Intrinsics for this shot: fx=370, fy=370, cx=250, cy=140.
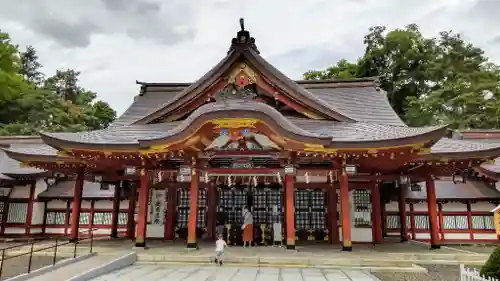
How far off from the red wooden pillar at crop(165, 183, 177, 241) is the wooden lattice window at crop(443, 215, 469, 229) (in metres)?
12.0

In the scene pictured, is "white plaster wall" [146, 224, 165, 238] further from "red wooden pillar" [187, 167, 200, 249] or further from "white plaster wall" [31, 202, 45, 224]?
"white plaster wall" [31, 202, 45, 224]

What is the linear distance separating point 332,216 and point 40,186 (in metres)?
14.0

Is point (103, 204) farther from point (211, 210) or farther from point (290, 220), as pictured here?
point (290, 220)

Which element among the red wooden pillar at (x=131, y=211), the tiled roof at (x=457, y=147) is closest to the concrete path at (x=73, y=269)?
the red wooden pillar at (x=131, y=211)

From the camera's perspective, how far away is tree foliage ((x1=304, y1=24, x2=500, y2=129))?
32469mm

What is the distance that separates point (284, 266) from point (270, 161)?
4.60 m

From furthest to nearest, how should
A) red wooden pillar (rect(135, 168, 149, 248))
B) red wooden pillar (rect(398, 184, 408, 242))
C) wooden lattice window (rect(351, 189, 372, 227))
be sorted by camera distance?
red wooden pillar (rect(398, 184, 408, 242))
wooden lattice window (rect(351, 189, 372, 227))
red wooden pillar (rect(135, 168, 149, 248))

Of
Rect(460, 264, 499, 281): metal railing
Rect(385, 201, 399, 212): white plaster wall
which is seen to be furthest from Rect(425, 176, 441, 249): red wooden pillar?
Rect(460, 264, 499, 281): metal railing

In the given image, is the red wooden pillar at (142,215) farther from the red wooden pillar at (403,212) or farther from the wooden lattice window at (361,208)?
the red wooden pillar at (403,212)

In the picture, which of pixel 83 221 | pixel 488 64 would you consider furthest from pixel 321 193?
pixel 488 64

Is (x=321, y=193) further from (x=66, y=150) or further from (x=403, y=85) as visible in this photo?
(x=403, y=85)

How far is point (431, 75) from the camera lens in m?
41.1

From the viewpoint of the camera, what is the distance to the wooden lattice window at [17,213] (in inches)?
695

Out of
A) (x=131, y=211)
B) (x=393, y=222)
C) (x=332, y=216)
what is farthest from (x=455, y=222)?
(x=131, y=211)
